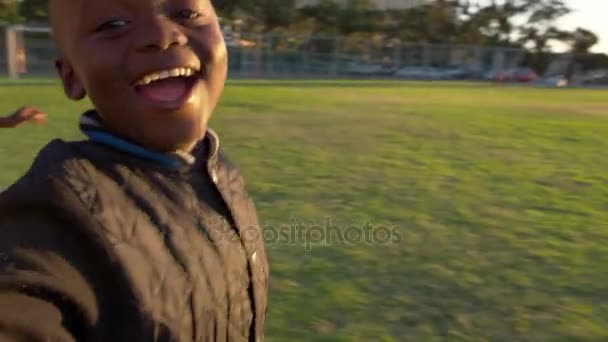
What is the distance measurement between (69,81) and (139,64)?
166 mm

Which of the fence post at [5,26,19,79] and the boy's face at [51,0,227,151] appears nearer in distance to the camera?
the boy's face at [51,0,227,151]

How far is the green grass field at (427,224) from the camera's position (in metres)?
3.05

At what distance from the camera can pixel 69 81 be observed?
3.43 ft

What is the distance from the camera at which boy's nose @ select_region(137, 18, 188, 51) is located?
0.96 m

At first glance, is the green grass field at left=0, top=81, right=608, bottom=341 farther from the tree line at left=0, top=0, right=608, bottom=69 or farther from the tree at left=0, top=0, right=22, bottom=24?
the tree line at left=0, top=0, right=608, bottom=69

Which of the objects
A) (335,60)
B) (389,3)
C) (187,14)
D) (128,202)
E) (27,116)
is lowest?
(335,60)

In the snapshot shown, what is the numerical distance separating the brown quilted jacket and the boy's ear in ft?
0.28

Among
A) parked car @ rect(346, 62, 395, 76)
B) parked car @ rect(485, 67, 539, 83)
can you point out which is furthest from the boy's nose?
parked car @ rect(485, 67, 539, 83)

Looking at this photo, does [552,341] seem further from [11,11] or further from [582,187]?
[11,11]

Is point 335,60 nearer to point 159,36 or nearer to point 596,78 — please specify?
point 596,78

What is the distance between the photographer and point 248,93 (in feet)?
55.0

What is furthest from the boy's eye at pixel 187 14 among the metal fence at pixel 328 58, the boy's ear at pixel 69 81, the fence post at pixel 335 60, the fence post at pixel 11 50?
the fence post at pixel 335 60

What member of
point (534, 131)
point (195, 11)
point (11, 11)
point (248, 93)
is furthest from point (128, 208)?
point (11, 11)

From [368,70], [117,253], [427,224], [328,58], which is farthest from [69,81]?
[368,70]
